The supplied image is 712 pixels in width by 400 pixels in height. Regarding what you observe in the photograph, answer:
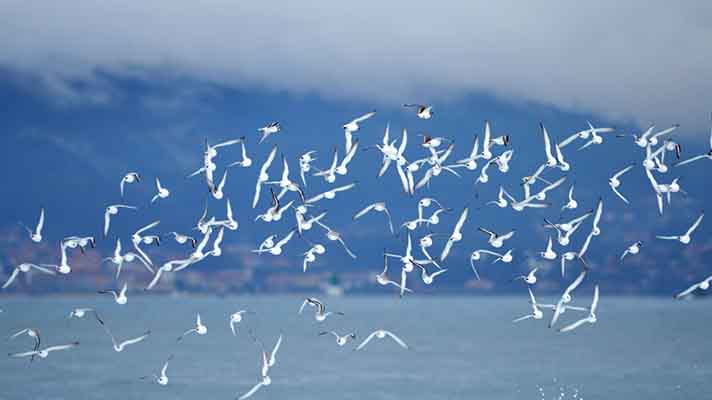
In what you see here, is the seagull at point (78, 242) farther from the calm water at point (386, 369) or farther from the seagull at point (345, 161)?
the calm water at point (386, 369)

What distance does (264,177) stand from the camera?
101 ft

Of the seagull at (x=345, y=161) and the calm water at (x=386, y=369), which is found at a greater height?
the seagull at (x=345, y=161)

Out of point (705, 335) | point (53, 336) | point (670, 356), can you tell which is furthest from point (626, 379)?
point (53, 336)

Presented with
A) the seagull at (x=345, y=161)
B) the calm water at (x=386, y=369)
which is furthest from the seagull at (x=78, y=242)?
the calm water at (x=386, y=369)

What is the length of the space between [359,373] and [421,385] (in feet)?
32.3

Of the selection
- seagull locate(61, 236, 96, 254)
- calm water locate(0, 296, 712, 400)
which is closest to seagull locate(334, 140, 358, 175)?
seagull locate(61, 236, 96, 254)

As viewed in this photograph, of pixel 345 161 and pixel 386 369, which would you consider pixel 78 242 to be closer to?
pixel 345 161

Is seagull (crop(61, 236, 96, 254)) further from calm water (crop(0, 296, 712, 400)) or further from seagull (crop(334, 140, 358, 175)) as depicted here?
calm water (crop(0, 296, 712, 400))

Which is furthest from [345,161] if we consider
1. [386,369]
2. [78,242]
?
[386,369]

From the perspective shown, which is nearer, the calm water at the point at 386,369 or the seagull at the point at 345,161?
the seagull at the point at 345,161

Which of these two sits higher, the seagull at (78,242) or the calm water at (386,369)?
the seagull at (78,242)

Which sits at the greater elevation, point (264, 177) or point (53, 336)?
point (264, 177)

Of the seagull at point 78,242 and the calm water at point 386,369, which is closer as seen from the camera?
the seagull at point 78,242

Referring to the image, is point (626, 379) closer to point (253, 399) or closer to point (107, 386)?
point (253, 399)
